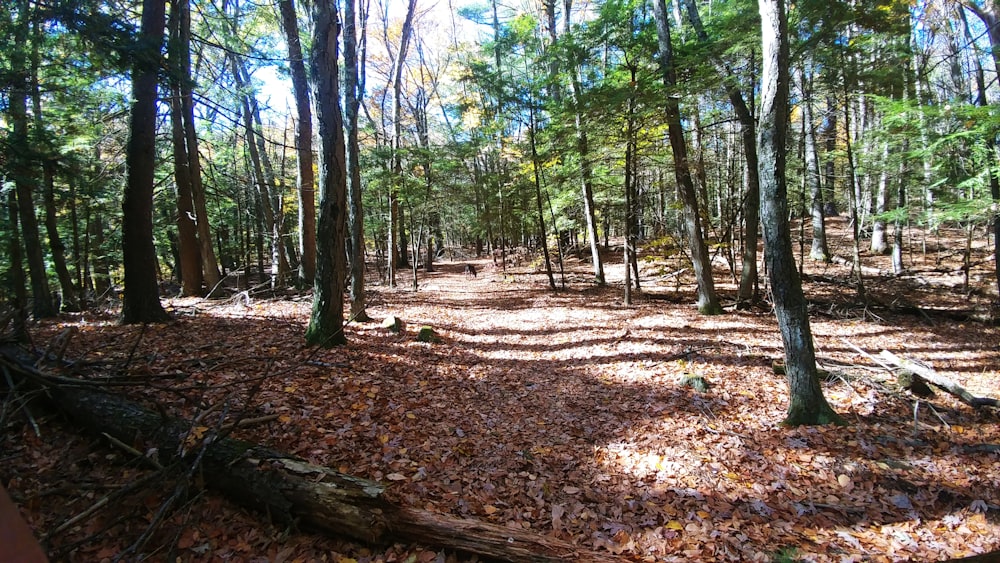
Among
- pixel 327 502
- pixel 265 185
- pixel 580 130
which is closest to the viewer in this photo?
pixel 327 502

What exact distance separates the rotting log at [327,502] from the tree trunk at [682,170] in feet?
30.2

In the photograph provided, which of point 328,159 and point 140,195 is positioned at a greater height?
point 328,159

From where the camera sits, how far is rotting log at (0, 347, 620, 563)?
3324 mm

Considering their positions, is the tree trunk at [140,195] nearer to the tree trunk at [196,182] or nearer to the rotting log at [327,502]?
the tree trunk at [196,182]

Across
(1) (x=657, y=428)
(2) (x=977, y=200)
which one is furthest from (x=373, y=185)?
(2) (x=977, y=200)

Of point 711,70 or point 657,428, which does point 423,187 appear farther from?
point 657,428

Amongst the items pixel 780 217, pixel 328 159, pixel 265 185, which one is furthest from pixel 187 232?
pixel 780 217

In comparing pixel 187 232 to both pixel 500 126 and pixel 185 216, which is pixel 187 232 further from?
pixel 500 126

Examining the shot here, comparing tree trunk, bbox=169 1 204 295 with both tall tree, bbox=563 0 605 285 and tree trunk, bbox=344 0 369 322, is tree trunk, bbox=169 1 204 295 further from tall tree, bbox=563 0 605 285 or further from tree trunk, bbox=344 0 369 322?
tall tree, bbox=563 0 605 285

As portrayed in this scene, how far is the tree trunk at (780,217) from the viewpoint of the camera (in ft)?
16.1

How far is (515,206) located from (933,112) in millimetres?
12720

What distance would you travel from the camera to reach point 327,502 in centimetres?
336

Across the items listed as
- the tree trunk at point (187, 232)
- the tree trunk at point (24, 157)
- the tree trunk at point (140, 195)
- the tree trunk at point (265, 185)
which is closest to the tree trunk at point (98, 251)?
the tree trunk at point (265, 185)

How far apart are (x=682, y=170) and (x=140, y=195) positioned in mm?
11317
